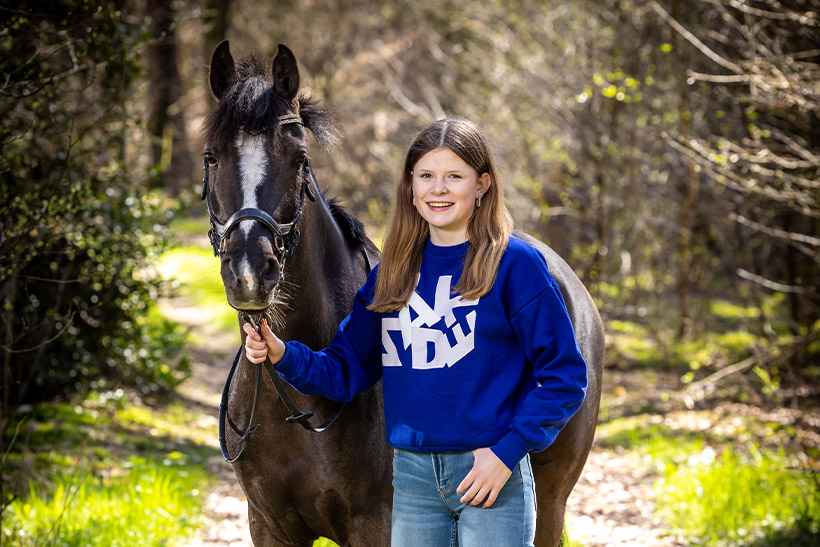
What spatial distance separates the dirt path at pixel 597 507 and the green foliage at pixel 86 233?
107cm

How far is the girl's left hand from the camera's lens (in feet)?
6.78

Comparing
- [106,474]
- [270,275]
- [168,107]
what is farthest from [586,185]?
[168,107]

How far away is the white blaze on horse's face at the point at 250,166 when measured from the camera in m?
2.18

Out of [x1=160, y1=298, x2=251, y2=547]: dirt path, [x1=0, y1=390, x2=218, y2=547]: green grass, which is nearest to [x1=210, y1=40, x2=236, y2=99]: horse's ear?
[x1=0, y1=390, x2=218, y2=547]: green grass

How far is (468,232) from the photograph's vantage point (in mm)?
2332

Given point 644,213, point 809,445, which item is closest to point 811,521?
point 809,445

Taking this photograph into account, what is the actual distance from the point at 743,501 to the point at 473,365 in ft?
10.8

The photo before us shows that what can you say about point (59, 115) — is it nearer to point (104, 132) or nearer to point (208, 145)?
point (104, 132)

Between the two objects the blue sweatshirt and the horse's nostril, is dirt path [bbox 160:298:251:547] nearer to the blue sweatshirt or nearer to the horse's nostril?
the blue sweatshirt

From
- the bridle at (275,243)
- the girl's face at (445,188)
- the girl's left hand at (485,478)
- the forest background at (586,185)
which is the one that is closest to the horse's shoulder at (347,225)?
the bridle at (275,243)

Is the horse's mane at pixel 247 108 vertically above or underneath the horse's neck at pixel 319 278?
above

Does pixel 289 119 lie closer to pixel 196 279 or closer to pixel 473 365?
pixel 473 365

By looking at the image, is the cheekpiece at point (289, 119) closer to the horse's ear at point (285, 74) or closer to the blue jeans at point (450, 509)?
the horse's ear at point (285, 74)

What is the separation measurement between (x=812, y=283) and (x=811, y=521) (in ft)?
11.0
